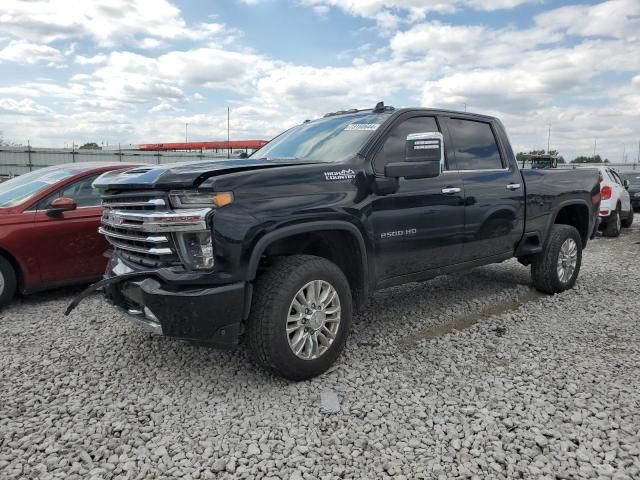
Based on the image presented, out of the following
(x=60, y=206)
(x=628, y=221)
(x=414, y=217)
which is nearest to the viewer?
(x=414, y=217)

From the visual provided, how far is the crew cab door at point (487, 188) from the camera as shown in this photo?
460 centimetres

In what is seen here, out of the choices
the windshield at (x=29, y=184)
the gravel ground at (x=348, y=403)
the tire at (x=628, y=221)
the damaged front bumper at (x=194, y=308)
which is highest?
the windshield at (x=29, y=184)

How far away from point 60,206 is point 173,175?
2.73 m

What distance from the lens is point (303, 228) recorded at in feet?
10.8

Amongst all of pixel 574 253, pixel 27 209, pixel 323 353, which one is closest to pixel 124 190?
pixel 323 353

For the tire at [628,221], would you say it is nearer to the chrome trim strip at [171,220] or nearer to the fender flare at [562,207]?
the fender flare at [562,207]

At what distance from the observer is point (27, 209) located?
5148 mm

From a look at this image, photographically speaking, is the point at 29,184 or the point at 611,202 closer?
the point at 29,184

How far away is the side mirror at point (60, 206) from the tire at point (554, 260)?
5274mm

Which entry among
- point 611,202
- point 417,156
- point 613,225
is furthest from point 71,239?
point 613,225

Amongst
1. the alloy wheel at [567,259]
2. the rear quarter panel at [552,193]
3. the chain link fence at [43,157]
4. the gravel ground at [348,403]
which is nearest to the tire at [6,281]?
the gravel ground at [348,403]

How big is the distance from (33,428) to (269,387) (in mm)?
1451

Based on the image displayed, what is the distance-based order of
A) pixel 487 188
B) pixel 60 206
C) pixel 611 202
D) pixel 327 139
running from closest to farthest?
pixel 327 139 < pixel 487 188 < pixel 60 206 < pixel 611 202

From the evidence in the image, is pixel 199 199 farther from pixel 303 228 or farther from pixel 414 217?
pixel 414 217
